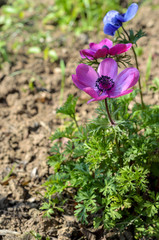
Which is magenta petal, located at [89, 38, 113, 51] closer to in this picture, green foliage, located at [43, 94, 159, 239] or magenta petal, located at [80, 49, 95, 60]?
magenta petal, located at [80, 49, 95, 60]

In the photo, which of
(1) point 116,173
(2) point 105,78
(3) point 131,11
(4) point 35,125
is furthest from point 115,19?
(4) point 35,125

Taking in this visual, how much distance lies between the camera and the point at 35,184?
257 cm

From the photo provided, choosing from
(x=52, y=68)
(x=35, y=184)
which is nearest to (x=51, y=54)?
(x=52, y=68)

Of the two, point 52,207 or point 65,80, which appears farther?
point 65,80

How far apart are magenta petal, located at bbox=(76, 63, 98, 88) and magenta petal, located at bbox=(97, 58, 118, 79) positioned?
5 cm

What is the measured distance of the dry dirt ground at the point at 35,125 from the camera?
2.16 m

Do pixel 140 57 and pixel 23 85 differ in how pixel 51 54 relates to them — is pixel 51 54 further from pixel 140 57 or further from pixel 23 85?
pixel 140 57

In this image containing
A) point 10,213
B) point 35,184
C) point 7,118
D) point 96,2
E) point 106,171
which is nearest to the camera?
point 106,171

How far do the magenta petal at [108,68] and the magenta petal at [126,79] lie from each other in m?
0.04

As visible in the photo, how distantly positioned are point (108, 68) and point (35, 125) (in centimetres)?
170

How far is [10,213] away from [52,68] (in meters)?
2.31

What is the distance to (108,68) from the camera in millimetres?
1704

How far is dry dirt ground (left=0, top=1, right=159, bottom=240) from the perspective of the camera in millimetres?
2156

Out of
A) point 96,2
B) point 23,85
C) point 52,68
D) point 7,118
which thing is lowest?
point 7,118
